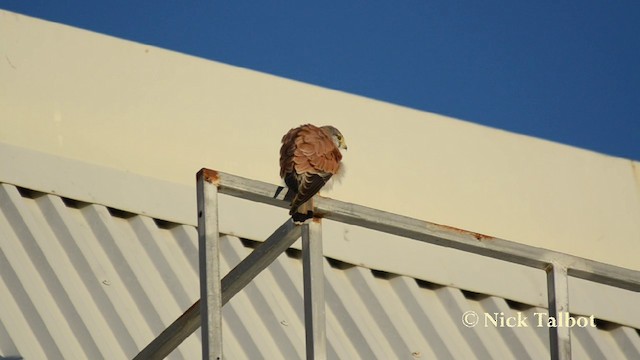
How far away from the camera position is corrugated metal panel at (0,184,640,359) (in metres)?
6.92

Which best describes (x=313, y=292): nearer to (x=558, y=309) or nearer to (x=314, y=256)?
(x=314, y=256)

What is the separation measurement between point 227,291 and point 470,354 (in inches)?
115

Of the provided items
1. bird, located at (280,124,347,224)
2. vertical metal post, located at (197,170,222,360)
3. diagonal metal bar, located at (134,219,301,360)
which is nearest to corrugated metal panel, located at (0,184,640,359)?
bird, located at (280,124,347,224)

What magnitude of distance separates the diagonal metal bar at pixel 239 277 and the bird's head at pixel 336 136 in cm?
237

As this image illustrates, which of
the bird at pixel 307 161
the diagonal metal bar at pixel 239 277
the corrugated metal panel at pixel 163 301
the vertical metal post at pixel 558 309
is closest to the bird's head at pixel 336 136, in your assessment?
the bird at pixel 307 161

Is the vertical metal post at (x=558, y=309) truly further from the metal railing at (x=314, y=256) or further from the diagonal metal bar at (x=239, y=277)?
the diagonal metal bar at (x=239, y=277)

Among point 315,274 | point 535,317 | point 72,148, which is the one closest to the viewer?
Answer: point 315,274

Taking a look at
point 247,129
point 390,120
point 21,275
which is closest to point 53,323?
point 21,275

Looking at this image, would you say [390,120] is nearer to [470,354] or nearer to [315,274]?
[470,354]

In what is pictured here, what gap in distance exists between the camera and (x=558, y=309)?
5078 mm

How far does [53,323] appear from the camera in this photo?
270 inches

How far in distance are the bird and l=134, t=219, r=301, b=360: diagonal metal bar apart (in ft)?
1.54

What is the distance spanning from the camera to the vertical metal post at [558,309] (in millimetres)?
5039

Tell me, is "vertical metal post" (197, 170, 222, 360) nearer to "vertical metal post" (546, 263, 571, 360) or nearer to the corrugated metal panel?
"vertical metal post" (546, 263, 571, 360)
